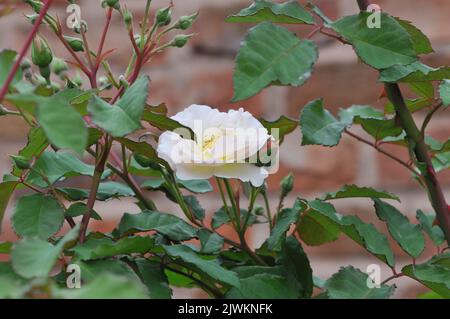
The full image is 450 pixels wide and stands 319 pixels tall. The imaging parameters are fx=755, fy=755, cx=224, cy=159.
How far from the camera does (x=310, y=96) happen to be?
5.09ft

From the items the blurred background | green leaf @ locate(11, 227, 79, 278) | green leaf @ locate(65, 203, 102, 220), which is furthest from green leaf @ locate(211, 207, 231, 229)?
the blurred background

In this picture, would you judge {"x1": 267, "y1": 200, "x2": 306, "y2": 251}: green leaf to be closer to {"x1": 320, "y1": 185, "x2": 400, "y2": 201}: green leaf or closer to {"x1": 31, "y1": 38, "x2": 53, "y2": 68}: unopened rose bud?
{"x1": 320, "y1": 185, "x2": 400, "y2": 201}: green leaf

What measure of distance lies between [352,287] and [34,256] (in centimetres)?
20

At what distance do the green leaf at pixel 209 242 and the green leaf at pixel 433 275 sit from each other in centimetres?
13

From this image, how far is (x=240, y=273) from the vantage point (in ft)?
1.67

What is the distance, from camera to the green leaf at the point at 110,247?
0.41 m

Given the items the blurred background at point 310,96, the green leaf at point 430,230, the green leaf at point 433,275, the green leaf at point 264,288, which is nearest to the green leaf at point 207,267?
the green leaf at point 264,288

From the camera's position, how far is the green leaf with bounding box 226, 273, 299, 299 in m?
0.46

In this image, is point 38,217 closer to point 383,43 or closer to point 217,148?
point 217,148

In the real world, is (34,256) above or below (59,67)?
below

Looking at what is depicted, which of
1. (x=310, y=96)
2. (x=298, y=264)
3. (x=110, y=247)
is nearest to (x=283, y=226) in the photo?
(x=298, y=264)

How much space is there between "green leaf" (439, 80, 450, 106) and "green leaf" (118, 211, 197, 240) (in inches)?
7.6

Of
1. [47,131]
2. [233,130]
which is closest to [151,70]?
[233,130]
